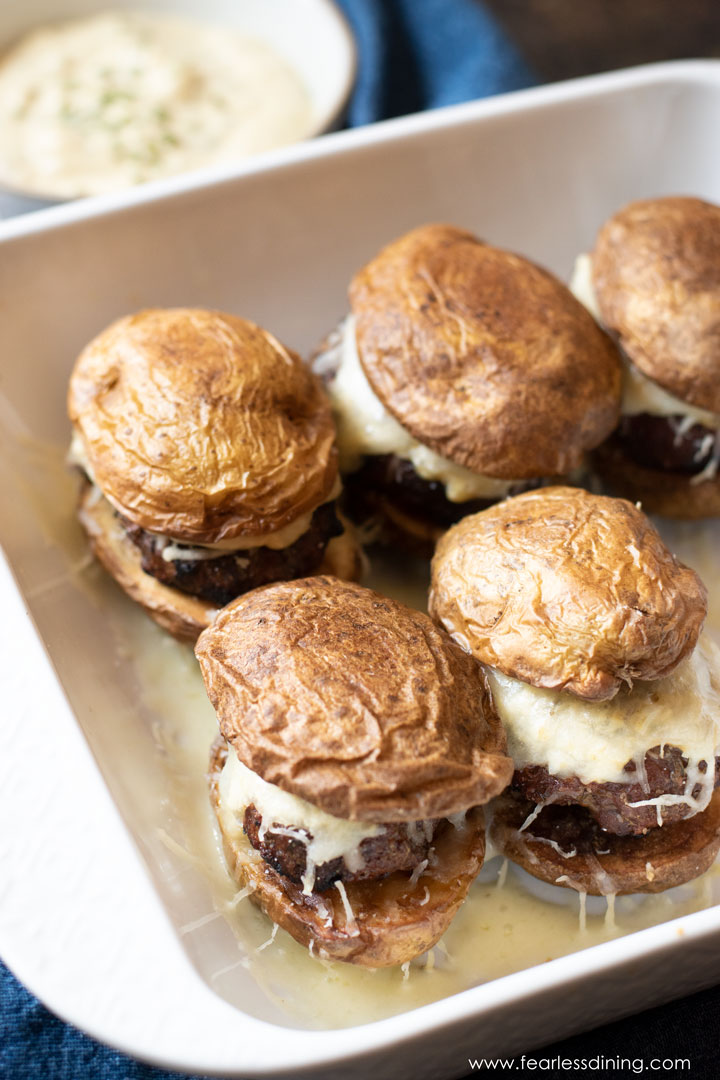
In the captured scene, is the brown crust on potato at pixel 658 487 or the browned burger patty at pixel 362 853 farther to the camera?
the brown crust on potato at pixel 658 487

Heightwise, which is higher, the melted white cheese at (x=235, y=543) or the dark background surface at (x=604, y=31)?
the melted white cheese at (x=235, y=543)

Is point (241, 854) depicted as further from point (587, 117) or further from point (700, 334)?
point (587, 117)

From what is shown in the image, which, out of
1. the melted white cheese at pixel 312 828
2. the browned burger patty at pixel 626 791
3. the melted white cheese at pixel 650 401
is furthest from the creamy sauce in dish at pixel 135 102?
the browned burger patty at pixel 626 791

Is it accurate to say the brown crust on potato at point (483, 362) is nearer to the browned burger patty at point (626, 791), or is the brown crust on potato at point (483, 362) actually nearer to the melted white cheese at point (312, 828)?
the browned burger patty at point (626, 791)

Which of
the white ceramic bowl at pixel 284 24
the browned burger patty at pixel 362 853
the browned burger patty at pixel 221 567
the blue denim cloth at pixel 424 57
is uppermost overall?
the white ceramic bowl at pixel 284 24

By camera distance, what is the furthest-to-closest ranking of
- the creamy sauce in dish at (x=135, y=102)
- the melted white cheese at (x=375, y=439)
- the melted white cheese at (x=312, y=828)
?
1. the creamy sauce in dish at (x=135, y=102)
2. the melted white cheese at (x=375, y=439)
3. the melted white cheese at (x=312, y=828)

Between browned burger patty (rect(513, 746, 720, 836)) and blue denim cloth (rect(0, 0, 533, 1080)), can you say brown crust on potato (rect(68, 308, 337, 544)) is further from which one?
blue denim cloth (rect(0, 0, 533, 1080))
